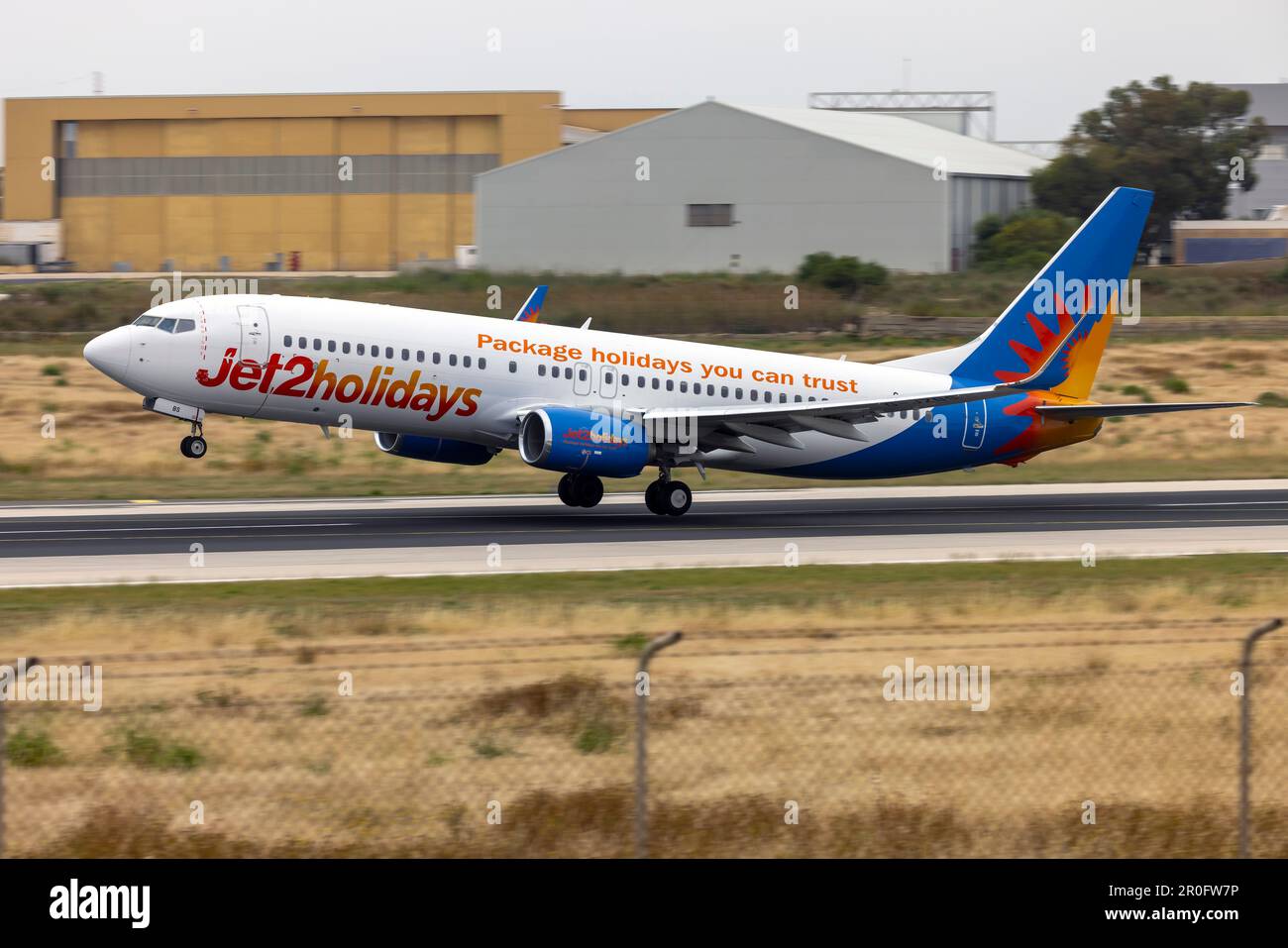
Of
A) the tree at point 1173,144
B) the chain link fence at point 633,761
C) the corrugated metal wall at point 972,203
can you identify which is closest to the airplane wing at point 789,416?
the chain link fence at point 633,761

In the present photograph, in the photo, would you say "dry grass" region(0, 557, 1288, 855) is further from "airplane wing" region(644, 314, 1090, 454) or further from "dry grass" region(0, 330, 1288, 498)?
"dry grass" region(0, 330, 1288, 498)

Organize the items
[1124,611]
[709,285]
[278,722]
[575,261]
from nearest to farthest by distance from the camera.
Answer: [278,722] < [1124,611] < [709,285] < [575,261]

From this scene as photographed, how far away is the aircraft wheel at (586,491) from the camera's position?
3462cm

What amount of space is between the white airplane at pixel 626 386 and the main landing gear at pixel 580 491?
43 mm

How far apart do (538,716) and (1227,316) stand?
6657 cm

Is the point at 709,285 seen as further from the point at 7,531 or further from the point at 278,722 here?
the point at 278,722

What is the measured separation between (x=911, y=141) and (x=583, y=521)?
66.6m

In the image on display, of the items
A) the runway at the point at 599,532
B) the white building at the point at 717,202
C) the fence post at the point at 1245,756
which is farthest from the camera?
the white building at the point at 717,202

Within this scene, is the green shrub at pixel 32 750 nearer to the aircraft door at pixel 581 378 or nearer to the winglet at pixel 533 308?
the aircraft door at pixel 581 378

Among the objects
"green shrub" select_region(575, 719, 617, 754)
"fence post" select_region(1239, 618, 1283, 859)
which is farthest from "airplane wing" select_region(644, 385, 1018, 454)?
"fence post" select_region(1239, 618, 1283, 859)

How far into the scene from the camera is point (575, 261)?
8400cm

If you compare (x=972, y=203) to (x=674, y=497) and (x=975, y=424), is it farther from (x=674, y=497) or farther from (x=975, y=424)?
(x=674, y=497)

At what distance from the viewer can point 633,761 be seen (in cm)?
1410
